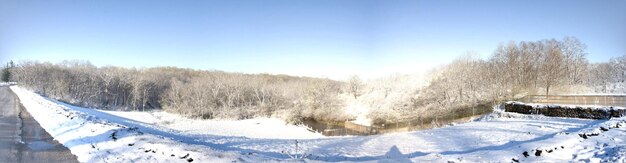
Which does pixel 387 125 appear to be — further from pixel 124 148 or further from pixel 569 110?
pixel 124 148

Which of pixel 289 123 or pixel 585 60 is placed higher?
pixel 585 60

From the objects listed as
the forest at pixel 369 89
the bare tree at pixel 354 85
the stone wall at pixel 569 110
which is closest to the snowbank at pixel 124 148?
the stone wall at pixel 569 110

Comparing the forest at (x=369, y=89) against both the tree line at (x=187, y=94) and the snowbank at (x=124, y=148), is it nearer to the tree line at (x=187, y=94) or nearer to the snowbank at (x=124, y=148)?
the tree line at (x=187, y=94)

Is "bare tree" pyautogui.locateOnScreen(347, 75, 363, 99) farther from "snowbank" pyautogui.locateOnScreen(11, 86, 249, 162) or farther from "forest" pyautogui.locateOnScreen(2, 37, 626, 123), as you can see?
"snowbank" pyautogui.locateOnScreen(11, 86, 249, 162)

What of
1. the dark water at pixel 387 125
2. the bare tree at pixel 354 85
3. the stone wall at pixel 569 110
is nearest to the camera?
the stone wall at pixel 569 110

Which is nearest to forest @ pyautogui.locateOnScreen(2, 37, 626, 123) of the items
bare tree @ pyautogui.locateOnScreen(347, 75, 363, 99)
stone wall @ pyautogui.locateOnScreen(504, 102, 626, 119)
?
bare tree @ pyautogui.locateOnScreen(347, 75, 363, 99)

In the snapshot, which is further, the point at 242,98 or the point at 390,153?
the point at 242,98

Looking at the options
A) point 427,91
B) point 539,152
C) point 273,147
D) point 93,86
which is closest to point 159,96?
point 93,86

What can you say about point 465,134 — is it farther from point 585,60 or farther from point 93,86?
point 93,86

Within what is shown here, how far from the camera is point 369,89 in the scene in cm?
6681

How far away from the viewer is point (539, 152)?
10.5 m

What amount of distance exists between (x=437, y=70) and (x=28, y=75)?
68840 mm

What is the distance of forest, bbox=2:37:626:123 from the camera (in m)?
48.3

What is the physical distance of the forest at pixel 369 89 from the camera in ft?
159
